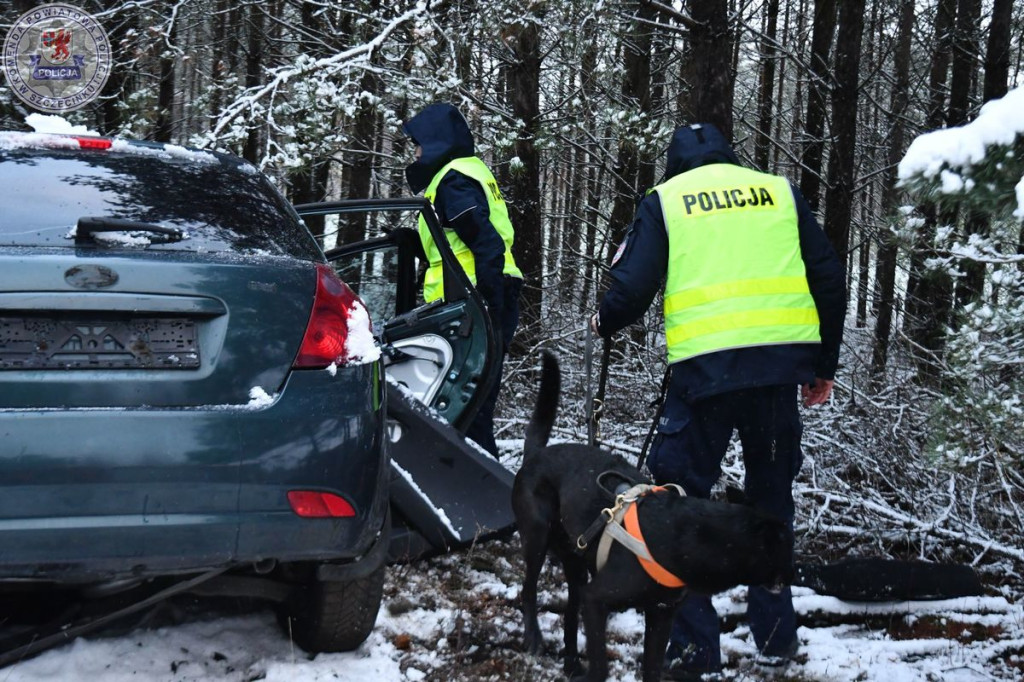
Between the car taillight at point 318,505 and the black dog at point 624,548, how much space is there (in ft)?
3.05

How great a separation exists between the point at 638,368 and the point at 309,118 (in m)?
3.20

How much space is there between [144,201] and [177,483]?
1043 millimetres

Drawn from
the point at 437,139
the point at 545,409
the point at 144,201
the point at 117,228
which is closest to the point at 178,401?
the point at 117,228

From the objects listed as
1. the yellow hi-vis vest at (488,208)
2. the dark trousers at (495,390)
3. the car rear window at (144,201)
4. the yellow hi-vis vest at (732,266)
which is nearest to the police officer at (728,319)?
the yellow hi-vis vest at (732,266)

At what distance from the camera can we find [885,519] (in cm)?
549

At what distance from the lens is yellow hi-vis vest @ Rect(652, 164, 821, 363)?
354cm

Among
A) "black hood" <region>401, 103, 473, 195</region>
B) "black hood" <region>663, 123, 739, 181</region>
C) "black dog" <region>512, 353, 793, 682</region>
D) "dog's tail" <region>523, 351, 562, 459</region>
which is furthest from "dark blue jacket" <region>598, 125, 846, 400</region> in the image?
"black hood" <region>401, 103, 473, 195</region>

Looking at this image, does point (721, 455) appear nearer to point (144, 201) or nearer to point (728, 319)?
point (728, 319)

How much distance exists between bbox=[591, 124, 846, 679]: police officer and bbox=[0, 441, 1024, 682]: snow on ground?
1.23 ft

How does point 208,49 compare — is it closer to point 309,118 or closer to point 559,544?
point 309,118

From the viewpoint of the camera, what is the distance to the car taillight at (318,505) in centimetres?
279

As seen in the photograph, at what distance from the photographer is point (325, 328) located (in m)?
2.96

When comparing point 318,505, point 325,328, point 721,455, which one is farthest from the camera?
point 721,455

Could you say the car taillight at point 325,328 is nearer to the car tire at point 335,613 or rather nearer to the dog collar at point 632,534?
the car tire at point 335,613
